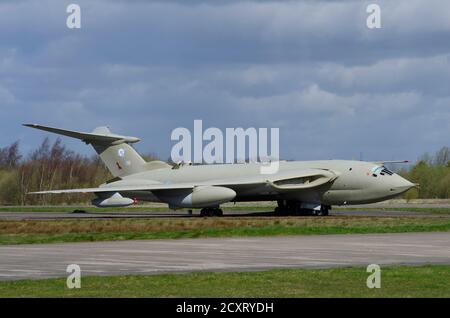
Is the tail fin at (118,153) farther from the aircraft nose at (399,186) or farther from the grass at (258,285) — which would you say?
the grass at (258,285)

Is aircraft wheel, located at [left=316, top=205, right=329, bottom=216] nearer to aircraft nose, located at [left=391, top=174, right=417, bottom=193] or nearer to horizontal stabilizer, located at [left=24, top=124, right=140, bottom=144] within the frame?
aircraft nose, located at [left=391, top=174, right=417, bottom=193]

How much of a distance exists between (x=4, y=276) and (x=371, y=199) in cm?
3686

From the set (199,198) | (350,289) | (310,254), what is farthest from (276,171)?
(350,289)

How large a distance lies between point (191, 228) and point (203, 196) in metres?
12.0

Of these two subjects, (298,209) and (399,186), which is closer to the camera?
(399,186)

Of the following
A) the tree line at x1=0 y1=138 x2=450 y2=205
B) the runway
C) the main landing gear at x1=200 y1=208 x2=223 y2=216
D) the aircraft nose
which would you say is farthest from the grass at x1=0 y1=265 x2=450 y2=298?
the tree line at x1=0 y1=138 x2=450 y2=205

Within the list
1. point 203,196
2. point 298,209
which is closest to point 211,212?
point 203,196

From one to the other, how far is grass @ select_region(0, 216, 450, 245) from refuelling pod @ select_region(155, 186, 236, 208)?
7.65 metres

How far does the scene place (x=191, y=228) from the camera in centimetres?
4319

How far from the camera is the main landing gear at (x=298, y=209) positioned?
5675 centimetres


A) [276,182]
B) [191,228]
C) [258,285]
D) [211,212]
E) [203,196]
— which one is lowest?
[258,285]

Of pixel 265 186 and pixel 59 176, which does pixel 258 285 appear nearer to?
pixel 265 186

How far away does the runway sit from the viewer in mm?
23688
